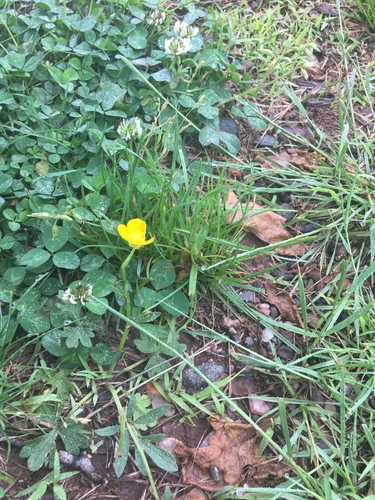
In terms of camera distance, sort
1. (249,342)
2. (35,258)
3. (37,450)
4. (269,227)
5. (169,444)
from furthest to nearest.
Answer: (269,227) → (249,342) → (35,258) → (169,444) → (37,450)

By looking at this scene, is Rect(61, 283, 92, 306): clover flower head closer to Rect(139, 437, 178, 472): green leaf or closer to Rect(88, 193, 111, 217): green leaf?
Rect(88, 193, 111, 217): green leaf

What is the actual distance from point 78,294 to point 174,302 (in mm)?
338

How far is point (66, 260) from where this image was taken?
5.44 feet

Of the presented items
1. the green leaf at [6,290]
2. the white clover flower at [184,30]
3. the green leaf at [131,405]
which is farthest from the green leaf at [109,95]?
the green leaf at [131,405]

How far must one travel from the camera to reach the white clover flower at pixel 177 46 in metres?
2.07

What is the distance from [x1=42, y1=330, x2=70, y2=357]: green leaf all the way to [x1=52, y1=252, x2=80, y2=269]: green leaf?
24cm

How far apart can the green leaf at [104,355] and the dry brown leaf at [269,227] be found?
70cm

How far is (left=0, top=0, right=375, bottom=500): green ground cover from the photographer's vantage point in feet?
4.94

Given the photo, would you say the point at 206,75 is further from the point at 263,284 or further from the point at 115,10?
the point at 263,284

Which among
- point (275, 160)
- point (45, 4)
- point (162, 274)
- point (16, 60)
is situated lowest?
point (162, 274)

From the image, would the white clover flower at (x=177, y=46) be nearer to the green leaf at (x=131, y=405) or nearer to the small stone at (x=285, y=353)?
the small stone at (x=285, y=353)

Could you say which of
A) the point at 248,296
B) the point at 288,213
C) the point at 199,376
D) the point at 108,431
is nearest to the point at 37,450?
the point at 108,431

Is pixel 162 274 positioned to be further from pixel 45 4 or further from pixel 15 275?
pixel 45 4

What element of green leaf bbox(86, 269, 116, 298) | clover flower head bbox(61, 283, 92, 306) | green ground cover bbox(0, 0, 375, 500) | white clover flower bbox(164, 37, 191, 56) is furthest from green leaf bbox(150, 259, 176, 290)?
white clover flower bbox(164, 37, 191, 56)
